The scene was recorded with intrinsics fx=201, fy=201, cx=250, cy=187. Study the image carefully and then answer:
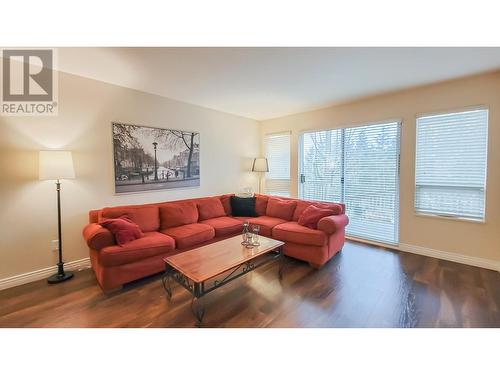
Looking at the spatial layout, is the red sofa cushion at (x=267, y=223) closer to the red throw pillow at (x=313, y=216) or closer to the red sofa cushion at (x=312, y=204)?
the red sofa cushion at (x=312, y=204)

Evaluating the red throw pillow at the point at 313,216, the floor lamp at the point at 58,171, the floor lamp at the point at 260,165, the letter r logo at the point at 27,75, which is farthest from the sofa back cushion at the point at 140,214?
the floor lamp at the point at 260,165

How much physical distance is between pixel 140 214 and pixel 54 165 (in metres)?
1.03

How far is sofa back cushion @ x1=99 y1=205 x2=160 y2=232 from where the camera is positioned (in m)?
2.51

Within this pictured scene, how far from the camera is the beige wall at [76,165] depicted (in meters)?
2.19

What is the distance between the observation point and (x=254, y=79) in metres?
2.61

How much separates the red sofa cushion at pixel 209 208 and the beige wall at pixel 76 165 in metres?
0.52

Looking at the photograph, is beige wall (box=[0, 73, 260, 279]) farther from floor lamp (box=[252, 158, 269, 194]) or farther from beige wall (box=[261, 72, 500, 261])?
beige wall (box=[261, 72, 500, 261])

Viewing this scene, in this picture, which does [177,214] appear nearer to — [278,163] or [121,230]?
[121,230]

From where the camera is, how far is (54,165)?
2.19 metres

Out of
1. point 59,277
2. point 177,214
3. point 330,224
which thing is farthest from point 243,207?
point 59,277

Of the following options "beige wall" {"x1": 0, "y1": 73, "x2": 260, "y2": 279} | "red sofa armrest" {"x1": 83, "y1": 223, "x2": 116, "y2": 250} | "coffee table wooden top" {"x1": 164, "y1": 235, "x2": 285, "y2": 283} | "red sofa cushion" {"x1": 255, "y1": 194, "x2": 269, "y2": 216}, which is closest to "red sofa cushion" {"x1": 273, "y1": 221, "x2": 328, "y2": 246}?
"coffee table wooden top" {"x1": 164, "y1": 235, "x2": 285, "y2": 283}

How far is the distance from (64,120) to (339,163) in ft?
13.9
